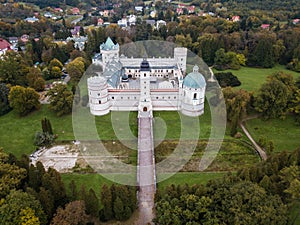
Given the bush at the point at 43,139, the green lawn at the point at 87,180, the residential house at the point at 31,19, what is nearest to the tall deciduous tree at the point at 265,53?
the green lawn at the point at 87,180

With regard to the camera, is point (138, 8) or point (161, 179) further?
point (138, 8)

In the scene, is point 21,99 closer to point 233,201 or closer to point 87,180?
point 87,180

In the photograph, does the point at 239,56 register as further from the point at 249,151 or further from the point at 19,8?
the point at 19,8

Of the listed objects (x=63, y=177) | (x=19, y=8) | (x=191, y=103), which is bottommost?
(x=63, y=177)

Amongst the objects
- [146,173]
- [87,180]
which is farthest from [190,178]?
[87,180]

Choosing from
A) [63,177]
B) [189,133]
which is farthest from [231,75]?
[63,177]

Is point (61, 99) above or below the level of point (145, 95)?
below

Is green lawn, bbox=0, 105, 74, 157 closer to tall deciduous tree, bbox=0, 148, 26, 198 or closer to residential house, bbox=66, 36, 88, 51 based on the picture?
tall deciduous tree, bbox=0, 148, 26, 198

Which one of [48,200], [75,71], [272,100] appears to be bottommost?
[48,200]
